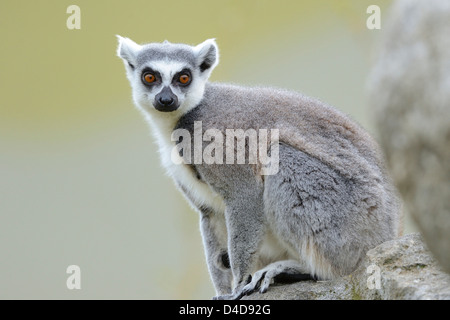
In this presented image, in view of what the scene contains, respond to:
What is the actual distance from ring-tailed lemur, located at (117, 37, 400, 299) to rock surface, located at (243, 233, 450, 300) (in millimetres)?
122

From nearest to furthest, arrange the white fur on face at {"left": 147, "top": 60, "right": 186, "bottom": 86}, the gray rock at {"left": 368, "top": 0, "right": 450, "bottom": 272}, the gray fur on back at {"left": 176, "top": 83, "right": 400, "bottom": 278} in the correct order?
1. the gray rock at {"left": 368, "top": 0, "right": 450, "bottom": 272}
2. the gray fur on back at {"left": 176, "top": 83, "right": 400, "bottom": 278}
3. the white fur on face at {"left": 147, "top": 60, "right": 186, "bottom": 86}

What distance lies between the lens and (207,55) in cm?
423

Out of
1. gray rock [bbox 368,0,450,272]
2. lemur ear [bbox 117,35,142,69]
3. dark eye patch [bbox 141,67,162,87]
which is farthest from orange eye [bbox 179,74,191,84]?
gray rock [bbox 368,0,450,272]

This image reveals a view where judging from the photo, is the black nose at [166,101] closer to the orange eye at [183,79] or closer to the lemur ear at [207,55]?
the orange eye at [183,79]

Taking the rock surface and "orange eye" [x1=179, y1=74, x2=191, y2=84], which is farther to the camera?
"orange eye" [x1=179, y1=74, x2=191, y2=84]

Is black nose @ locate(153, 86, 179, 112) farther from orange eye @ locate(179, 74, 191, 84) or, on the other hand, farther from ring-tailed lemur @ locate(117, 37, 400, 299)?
orange eye @ locate(179, 74, 191, 84)

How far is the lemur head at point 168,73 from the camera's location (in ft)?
12.9

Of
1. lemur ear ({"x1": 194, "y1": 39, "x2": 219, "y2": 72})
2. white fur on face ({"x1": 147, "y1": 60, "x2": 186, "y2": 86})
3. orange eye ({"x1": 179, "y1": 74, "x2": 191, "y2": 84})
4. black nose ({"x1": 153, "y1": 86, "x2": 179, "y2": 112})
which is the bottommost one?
black nose ({"x1": 153, "y1": 86, "x2": 179, "y2": 112})

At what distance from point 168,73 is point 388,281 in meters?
1.82

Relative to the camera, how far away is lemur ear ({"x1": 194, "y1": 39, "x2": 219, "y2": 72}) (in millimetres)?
4199

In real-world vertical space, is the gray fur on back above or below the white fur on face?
below

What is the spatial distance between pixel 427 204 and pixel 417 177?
0.28 feet

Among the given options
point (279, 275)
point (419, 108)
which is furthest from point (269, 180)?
point (419, 108)

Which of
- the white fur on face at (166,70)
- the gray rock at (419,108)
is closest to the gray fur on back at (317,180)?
the white fur on face at (166,70)
